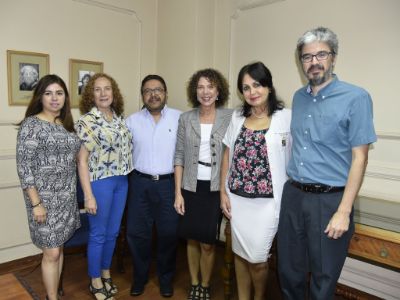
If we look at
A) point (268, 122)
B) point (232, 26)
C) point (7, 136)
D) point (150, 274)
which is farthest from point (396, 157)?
point (7, 136)

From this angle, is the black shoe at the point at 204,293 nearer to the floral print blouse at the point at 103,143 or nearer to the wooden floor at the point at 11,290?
the floral print blouse at the point at 103,143

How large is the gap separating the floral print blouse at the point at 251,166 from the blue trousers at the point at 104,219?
81 centimetres

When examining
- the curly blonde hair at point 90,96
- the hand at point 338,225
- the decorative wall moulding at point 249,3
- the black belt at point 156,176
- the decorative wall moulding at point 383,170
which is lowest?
the hand at point 338,225

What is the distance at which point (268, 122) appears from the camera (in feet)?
5.90

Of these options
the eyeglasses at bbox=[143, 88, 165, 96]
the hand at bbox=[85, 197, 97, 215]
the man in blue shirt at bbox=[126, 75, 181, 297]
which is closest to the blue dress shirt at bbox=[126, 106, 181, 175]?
the man in blue shirt at bbox=[126, 75, 181, 297]

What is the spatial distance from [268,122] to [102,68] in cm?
186

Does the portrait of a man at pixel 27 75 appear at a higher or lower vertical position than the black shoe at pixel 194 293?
higher

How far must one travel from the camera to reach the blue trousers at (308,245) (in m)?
1.48

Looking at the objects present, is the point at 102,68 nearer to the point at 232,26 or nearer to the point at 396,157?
the point at 232,26

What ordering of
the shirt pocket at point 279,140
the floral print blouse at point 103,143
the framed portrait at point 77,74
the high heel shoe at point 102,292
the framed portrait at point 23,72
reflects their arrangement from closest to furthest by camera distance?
the shirt pocket at point 279,140 < the floral print blouse at point 103,143 < the high heel shoe at point 102,292 < the framed portrait at point 23,72 < the framed portrait at point 77,74

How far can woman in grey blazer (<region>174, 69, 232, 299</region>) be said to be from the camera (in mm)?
2033

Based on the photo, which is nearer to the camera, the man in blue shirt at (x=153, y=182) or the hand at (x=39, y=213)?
the hand at (x=39, y=213)

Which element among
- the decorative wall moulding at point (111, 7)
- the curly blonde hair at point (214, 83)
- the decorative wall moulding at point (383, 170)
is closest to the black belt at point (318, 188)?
the curly blonde hair at point (214, 83)

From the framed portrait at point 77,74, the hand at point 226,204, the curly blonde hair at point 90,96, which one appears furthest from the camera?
the framed portrait at point 77,74
